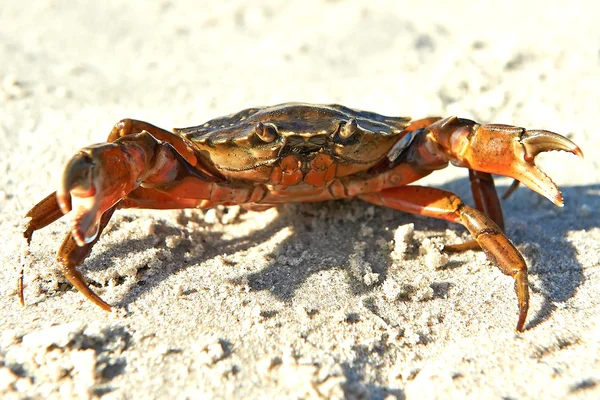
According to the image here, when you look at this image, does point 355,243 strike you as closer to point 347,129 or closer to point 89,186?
point 347,129

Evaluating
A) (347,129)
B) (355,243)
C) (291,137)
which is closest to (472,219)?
(355,243)

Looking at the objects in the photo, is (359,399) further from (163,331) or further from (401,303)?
(163,331)

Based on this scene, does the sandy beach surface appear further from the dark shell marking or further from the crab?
the dark shell marking

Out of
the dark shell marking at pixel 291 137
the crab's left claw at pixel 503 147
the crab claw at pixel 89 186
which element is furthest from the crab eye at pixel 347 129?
the crab claw at pixel 89 186

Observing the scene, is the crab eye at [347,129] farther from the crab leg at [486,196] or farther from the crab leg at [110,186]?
the crab leg at [486,196]

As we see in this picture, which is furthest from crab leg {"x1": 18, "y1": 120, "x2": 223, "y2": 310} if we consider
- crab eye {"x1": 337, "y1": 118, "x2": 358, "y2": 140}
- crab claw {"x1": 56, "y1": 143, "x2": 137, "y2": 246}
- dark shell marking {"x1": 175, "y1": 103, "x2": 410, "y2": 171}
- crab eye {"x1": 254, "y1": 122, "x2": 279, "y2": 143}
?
crab eye {"x1": 337, "y1": 118, "x2": 358, "y2": 140}

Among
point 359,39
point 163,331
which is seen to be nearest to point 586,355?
point 163,331
